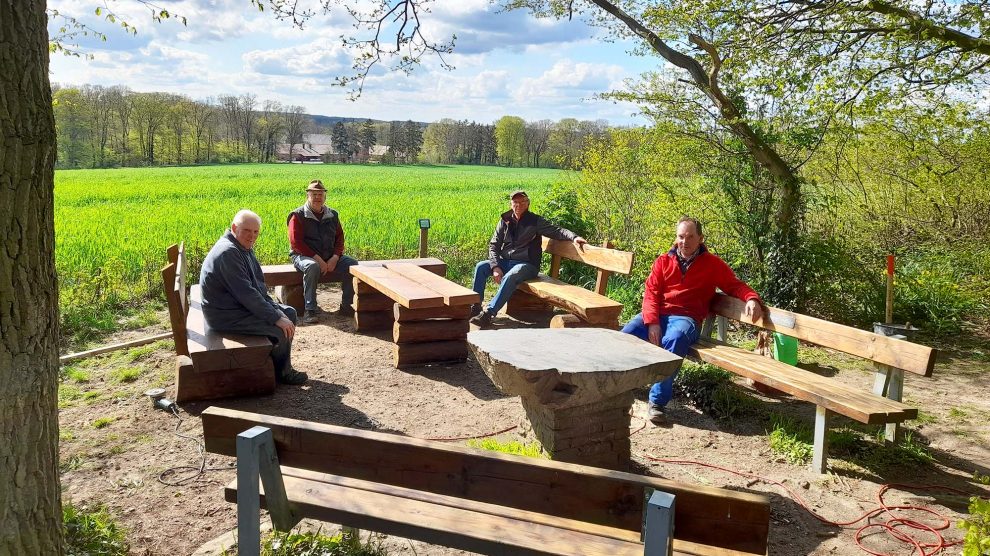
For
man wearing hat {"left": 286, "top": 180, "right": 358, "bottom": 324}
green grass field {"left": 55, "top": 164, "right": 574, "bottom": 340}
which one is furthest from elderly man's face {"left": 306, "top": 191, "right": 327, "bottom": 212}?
green grass field {"left": 55, "top": 164, "right": 574, "bottom": 340}

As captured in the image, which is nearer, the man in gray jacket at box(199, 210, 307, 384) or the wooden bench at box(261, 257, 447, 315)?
the man in gray jacket at box(199, 210, 307, 384)

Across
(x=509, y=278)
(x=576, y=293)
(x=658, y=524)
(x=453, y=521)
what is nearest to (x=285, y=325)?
(x=509, y=278)

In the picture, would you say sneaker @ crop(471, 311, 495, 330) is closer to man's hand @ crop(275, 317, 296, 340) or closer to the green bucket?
man's hand @ crop(275, 317, 296, 340)

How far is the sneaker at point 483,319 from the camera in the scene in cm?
757

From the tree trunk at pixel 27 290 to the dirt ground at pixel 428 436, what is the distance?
1.16 metres

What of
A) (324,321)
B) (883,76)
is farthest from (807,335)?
(324,321)

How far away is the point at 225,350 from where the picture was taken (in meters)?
5.14

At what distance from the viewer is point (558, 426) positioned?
12.9 feet

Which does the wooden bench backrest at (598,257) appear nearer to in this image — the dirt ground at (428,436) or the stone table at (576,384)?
the dirt ground at (428,436)

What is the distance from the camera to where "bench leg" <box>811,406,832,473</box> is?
13.9 feet

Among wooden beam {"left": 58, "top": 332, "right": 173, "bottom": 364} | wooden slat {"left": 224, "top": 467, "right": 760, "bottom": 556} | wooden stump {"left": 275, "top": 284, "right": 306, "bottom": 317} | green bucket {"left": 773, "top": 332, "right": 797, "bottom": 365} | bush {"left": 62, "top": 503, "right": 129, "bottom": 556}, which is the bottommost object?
wooden beam {"left": 58, "top": 332, "right": 173, "bottom": 364}

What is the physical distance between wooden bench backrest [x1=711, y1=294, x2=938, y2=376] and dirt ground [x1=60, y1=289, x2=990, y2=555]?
741 mm

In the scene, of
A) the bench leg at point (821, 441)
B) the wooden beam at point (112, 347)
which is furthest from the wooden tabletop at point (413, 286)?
the bench leg at point (821, 441)

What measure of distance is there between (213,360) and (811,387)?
4232mm
